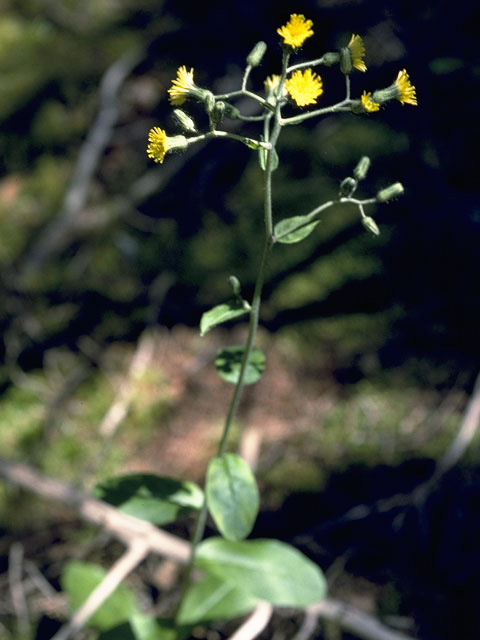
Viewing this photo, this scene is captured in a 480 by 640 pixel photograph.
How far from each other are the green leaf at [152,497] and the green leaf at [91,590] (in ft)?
1.69

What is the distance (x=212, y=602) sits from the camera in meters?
2.27

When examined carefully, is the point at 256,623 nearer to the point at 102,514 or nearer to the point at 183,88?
the point at 102,514

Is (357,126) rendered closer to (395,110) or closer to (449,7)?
(395,110)

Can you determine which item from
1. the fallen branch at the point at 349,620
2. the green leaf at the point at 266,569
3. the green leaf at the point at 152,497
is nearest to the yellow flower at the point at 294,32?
the green leaf at the point at 152,497

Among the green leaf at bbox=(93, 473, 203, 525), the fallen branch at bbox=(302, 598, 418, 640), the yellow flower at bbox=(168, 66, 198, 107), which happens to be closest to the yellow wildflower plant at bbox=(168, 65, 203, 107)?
the yellow flower at bbox=(168, 66, 198, 107)

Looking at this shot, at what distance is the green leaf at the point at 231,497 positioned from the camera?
6.18 feet

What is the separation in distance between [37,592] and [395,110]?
3052mm

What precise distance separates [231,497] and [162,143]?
1.04 meters

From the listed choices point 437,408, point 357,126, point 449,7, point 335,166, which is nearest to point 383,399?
point 437,408

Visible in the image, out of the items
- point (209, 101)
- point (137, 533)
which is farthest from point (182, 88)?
point (137, 533)

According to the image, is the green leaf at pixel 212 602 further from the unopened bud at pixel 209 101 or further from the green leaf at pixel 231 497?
the unopened bud at pixel 209 101

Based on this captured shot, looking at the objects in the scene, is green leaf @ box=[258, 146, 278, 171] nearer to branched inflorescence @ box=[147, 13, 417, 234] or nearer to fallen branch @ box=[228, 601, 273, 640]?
branched inflorescence @ box=[147, 13, 417, 234]

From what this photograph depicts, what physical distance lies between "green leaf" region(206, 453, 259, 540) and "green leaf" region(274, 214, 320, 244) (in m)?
0.72

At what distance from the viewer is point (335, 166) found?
355 cm
